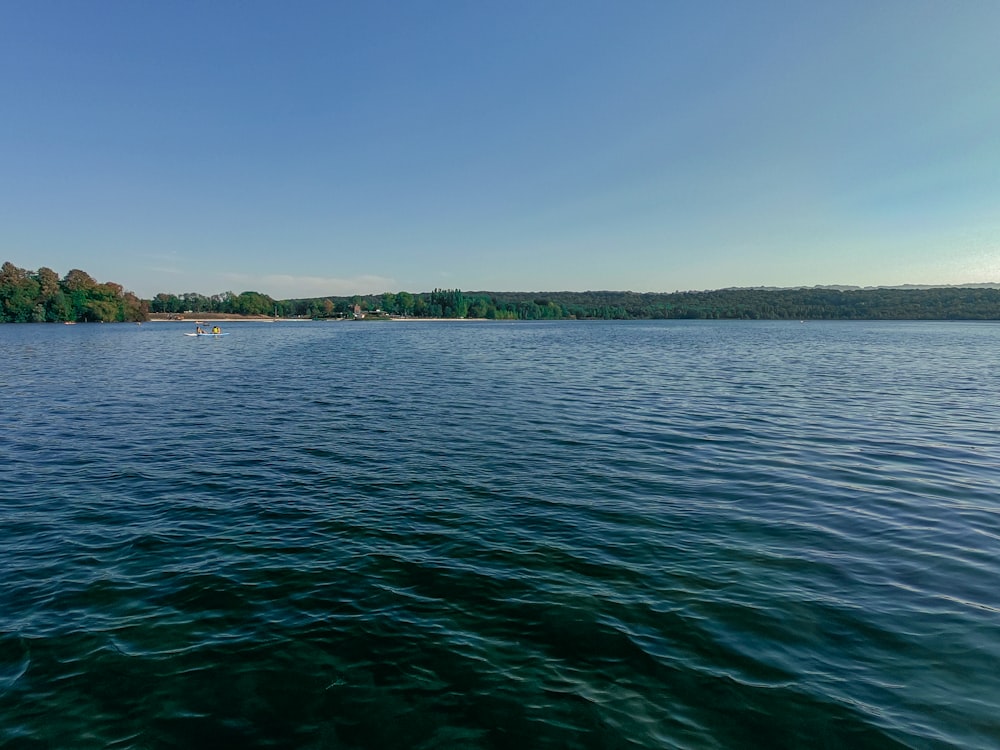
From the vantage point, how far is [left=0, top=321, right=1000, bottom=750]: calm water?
25.6 feet

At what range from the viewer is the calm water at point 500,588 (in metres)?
7.82

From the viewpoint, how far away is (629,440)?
81.6 ft

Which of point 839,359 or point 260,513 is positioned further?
point 839,359

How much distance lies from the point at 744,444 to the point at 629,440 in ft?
16.8

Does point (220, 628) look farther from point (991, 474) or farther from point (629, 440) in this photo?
point (991, 474)

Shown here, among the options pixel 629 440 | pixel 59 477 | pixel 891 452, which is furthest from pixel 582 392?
pixel 59 477

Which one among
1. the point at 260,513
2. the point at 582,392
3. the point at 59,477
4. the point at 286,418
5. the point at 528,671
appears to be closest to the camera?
the point at 528,671

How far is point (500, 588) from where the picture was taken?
37.1ft

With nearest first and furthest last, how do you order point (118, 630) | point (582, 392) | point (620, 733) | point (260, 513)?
point (620, 733) → point (118, 630) → point (260, 513) → point (582, 392)

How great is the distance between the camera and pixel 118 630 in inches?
392

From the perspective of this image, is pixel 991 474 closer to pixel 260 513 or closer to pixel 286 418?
pixel 260 513

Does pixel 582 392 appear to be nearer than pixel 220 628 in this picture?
No

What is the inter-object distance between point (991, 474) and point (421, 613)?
21701 mm

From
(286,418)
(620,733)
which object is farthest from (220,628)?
(286,418)
